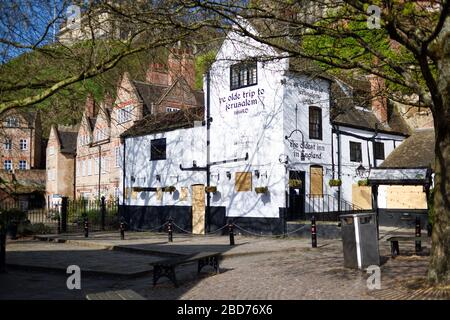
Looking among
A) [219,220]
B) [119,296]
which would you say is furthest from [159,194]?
[119,296]

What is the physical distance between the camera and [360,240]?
11289 mm

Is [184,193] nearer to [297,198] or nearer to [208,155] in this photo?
[208,155]

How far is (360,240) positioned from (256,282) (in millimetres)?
2907

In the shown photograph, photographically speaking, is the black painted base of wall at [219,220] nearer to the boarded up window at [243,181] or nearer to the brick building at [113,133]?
the boarded up window at [243,181]

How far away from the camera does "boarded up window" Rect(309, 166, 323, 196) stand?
22.1 meters

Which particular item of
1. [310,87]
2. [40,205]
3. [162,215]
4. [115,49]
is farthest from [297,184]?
[40,205]

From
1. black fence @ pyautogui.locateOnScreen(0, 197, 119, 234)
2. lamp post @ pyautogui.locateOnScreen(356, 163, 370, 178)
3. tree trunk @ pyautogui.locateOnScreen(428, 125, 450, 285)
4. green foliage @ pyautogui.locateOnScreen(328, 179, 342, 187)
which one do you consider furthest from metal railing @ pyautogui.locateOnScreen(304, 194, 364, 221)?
tree trunk @ pyautogui.locateOnScreen(428, 125, 450, 285)

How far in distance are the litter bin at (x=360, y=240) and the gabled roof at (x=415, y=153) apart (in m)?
12.1

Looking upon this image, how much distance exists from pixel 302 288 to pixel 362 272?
7.43 ft

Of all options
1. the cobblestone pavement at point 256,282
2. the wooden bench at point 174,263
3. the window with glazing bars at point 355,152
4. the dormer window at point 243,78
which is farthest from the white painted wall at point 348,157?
the wooden bench at point 174,263

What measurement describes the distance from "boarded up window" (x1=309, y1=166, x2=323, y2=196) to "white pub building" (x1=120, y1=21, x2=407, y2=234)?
48 mm

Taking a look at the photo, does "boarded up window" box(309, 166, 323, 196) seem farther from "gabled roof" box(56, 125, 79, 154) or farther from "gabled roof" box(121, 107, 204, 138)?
"gabled roof" box(56, 125, 79, 154)

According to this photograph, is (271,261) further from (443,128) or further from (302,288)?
(443,128)

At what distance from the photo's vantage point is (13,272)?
42.4 ft
